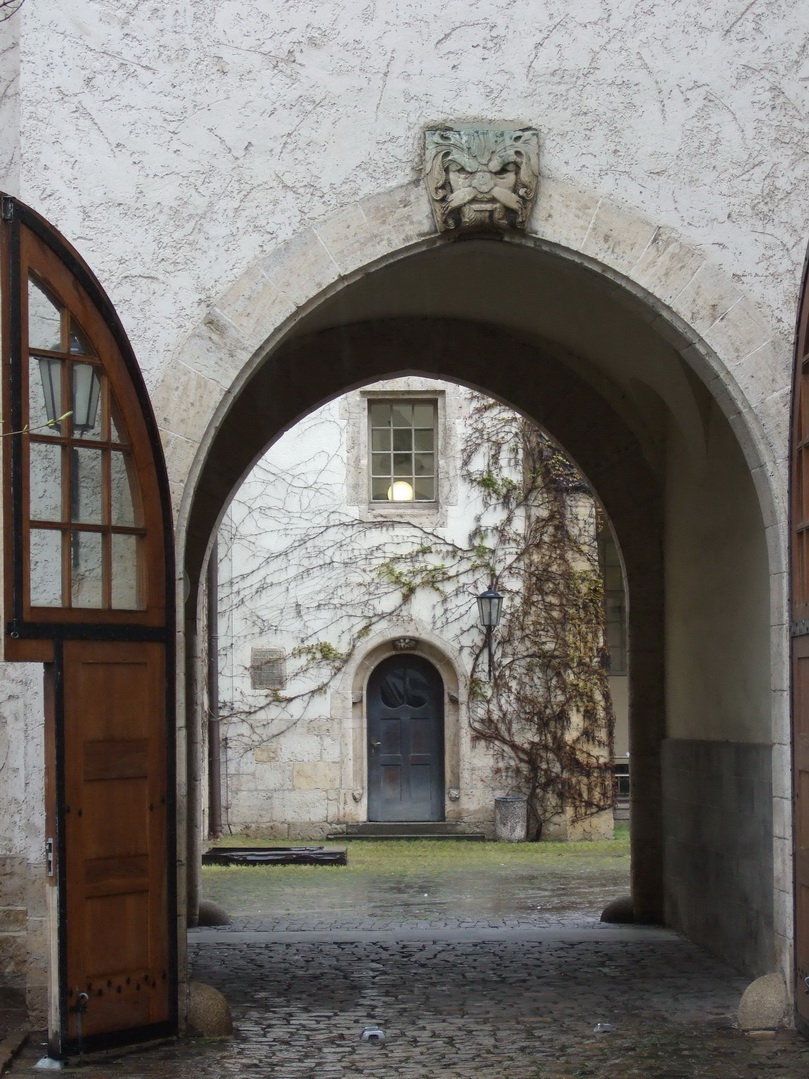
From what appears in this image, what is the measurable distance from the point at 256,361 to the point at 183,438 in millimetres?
450

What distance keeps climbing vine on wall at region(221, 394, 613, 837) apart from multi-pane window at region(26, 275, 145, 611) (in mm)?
11569

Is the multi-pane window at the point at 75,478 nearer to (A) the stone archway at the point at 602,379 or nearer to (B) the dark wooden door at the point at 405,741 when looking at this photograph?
(A) the stone archway at the point at 602,379

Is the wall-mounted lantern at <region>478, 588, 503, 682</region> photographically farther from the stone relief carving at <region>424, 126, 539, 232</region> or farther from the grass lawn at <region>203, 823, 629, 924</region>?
the stone relief carving at <region>424, 126, 539, 232</region>

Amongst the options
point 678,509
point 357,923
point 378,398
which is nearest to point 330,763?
point 378,398

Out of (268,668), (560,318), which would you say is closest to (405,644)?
(268,668)

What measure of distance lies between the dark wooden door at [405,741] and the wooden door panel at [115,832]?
11.8 m

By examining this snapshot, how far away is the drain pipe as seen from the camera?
17469 millimetres

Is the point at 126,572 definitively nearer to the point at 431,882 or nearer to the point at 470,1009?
the point at 470,1009

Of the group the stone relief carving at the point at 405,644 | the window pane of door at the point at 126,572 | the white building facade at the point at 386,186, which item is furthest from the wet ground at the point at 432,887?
the window pane of door at the point at 126,572

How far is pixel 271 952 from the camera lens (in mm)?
9070

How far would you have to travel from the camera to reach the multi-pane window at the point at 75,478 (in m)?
5.93

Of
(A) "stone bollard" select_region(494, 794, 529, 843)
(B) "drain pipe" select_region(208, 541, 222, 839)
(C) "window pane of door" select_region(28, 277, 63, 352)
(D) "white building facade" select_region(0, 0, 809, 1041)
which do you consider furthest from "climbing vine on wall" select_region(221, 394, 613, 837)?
Result: (C) "window pane of door" select_region(28, 277, 63, 352)

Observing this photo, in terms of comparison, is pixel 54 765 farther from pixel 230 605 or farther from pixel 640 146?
pixel 230 605

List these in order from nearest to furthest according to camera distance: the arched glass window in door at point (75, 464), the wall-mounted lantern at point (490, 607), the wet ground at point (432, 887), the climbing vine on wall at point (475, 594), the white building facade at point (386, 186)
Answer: the arched glass window in door at point (75, 464) < the white building facade at point (386, 186) < the wet ground at point (432, 887) < the wall-mounted lantern at point (490, 607) < the climbing vine on wall at point (475, 594)
